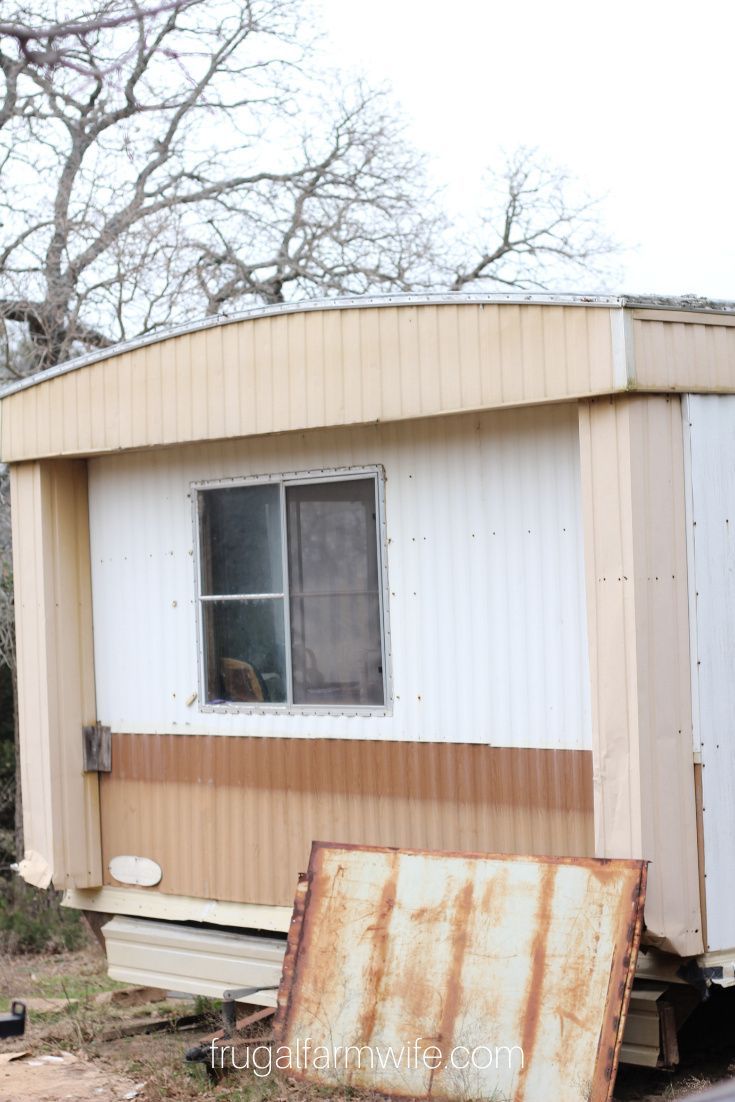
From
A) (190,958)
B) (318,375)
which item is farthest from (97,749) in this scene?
(318,375)

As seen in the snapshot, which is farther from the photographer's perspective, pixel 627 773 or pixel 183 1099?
pixel 183 1099

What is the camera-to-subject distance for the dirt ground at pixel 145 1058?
5.65m

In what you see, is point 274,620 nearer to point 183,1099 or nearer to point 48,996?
point 183,1099

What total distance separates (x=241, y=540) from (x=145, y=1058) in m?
2.47

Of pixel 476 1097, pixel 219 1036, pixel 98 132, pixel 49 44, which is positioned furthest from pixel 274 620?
pixel 98 132

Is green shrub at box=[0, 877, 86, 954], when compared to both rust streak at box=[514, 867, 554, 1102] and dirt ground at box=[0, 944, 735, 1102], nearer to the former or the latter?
dirt ground at box=[0, 944, 735, 1102]

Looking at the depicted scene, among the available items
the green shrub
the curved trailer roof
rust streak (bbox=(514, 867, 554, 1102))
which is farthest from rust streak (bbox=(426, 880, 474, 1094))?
the green shrub

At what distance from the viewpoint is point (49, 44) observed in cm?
290

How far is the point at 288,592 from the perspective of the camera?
6.43 metres

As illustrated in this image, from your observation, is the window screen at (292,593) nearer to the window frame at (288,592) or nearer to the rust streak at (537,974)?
the window frame at (288,592)

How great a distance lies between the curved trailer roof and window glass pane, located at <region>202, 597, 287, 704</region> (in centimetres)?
85

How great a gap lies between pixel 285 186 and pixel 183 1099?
13014 millimetres

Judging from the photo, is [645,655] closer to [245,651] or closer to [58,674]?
[245,651]

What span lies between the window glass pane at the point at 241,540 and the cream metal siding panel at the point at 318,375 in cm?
35
